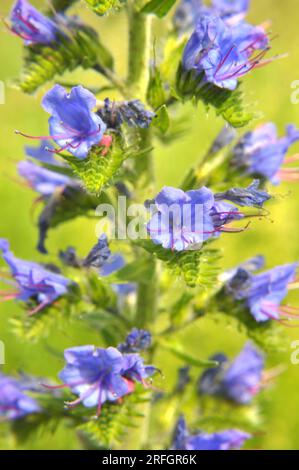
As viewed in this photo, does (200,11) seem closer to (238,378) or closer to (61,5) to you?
(61,5)

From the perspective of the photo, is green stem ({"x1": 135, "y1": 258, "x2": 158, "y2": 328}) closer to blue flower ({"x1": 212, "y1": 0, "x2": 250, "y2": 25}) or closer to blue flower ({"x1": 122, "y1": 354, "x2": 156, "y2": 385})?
blue flower ({"x1": 122, "y1": 354, "x2": 156, "y2": 385})

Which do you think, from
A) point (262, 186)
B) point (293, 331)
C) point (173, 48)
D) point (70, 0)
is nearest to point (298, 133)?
point (262, 186)

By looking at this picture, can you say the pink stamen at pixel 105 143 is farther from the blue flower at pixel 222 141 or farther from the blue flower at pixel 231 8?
the blue flower at pixel 231 8

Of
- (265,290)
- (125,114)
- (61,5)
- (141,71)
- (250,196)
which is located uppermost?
(61,5)

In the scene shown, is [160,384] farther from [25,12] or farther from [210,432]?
[25,12]

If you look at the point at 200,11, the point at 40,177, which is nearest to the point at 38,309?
the point at 40,177

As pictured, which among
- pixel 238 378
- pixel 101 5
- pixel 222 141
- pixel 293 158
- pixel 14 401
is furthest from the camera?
pixel 238 378
